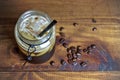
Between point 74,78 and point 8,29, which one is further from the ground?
point 8,29

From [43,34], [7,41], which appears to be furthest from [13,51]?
[43,34]

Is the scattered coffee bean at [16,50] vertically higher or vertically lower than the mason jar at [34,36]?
lower

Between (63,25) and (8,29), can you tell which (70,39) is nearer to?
(63,25)

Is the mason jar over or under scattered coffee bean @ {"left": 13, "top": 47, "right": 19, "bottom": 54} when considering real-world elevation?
over
